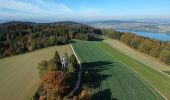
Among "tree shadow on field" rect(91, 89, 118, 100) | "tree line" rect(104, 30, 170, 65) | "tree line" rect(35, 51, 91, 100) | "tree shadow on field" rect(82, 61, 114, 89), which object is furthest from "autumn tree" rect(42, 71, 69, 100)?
"tree line" rect(104, 30, 170, 65)

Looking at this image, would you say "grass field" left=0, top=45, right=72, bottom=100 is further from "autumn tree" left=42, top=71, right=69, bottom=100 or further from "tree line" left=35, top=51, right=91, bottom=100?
"autumn tree" left=42, top=71, right=69, bottom=100

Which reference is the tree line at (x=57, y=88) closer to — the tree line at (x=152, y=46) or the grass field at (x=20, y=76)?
the grass field at (x=20, y=76)

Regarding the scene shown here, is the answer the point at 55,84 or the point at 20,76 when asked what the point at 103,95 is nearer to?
the point at 55,84

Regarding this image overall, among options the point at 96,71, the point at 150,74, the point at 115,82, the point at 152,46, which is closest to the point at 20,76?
the point at 96,71

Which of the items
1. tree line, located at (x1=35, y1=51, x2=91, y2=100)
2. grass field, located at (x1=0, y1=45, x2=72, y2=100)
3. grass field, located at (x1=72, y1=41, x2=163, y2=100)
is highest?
tree line, located at (x1=35, y1=51, x2=91, y2=100)

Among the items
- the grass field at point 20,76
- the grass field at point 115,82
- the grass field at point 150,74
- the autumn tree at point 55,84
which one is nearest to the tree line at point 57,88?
the autumn tree at point 55,84

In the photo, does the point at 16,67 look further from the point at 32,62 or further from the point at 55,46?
the point at 55,46

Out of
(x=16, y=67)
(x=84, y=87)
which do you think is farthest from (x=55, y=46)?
(x=84, y=87)
